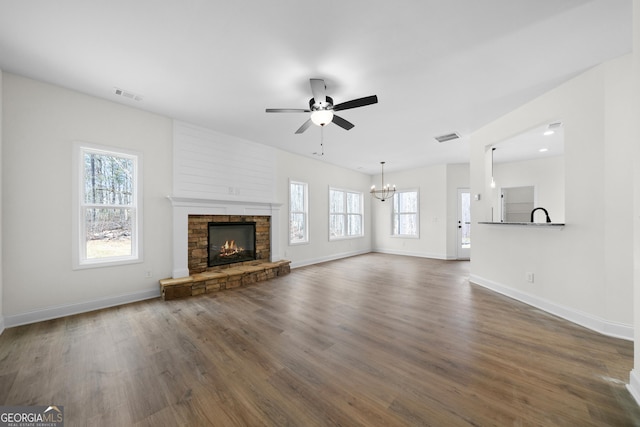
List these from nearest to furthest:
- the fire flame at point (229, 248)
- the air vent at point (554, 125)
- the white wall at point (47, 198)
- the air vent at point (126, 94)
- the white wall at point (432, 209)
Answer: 1. the white wall at point (47, 198)
2. the air vent at point (126, 94)
3. the air vent at point (554, 125)
4. the fire flame at point (229, 248)
5. the white wall at point (432, 209)

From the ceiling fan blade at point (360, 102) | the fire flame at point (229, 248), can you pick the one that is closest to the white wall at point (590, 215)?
the ceiling fan blade at point (360, 102)

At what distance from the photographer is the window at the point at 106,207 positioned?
3.16 meters

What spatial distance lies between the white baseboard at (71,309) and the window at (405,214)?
22.7 feet

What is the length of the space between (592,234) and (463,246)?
4.71m

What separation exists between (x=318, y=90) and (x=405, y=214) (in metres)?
6.26

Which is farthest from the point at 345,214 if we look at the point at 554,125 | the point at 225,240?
the point at 554,125

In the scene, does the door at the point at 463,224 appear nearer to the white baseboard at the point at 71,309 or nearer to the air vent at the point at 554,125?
the air vent at the point at 554,125

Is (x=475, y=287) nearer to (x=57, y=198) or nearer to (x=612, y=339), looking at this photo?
(x=612, y=339)

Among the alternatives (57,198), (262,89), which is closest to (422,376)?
(262,89)

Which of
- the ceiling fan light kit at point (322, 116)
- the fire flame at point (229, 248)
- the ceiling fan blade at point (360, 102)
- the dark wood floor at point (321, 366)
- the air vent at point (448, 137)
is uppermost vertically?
the air vent at point (448, 137)

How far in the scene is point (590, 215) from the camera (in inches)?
104

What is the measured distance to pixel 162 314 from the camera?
3.06 meters

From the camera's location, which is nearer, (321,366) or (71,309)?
(321,366)

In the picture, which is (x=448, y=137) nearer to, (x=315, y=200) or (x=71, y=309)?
(x=315, y=200)
